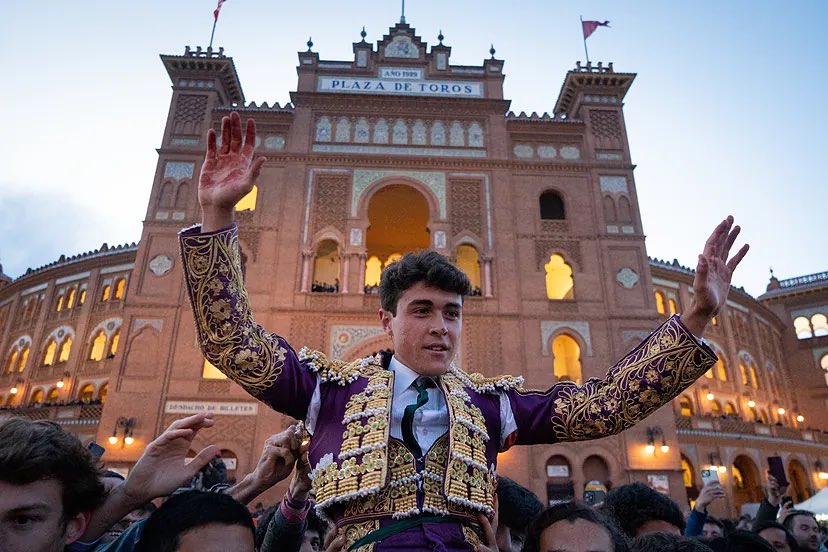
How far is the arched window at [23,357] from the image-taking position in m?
27.9

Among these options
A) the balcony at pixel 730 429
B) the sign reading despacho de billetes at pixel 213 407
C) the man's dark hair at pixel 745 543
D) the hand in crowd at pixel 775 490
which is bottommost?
the man's dark hair at pixel 745 543

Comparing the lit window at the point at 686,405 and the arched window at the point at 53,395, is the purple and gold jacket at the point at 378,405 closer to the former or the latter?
the lit window at the point at 686,405

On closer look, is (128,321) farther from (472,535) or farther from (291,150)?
(472,535)

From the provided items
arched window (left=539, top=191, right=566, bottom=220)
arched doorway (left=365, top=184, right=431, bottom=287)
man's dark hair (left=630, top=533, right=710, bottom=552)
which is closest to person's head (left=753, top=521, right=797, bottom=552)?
man's dark hair (left=630, top=533, right=710, bottom=552)

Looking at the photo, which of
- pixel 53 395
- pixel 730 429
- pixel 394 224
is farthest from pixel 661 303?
pixel 53 395

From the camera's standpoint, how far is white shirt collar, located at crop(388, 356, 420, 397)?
2240 millimetres

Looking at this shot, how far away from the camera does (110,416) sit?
52.5ft

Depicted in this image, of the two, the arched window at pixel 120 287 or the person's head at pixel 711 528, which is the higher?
the arched window at pixel 120 287

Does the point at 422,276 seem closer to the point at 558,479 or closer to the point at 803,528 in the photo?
the point at 803,528

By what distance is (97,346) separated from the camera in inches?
1033

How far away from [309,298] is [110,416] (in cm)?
652

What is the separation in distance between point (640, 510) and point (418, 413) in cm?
214

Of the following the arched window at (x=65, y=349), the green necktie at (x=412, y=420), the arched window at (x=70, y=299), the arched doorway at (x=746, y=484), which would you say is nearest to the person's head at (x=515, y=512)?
the green necktie at (x=412, y=420)

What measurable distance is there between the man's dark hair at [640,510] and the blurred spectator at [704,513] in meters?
0.60
